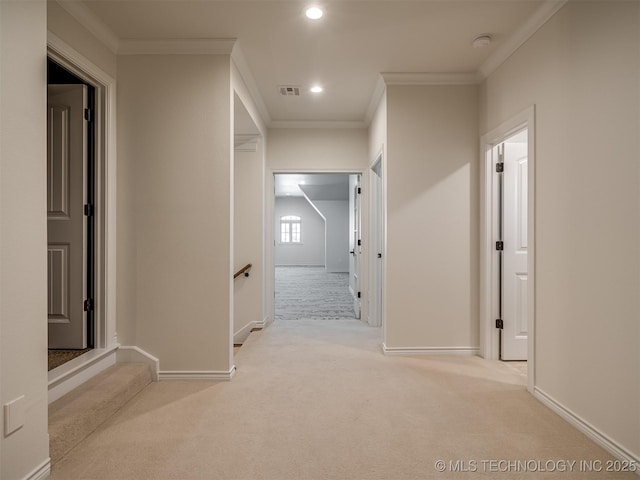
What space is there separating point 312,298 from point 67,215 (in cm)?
482

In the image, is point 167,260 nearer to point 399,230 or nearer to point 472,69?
point 399,230

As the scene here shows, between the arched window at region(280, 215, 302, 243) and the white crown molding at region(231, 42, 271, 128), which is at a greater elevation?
the white crown molding at region(231, 42, 271, 128)

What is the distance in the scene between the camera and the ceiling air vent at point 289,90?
3797 mm

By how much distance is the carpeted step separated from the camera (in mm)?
1957

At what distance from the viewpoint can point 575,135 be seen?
2.23 metres

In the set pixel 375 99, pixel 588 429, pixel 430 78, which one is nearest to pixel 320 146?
pixel 375 99

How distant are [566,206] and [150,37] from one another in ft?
9.95

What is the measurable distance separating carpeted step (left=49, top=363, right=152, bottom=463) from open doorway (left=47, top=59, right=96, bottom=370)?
0.35 m

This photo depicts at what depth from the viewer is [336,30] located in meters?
2.76

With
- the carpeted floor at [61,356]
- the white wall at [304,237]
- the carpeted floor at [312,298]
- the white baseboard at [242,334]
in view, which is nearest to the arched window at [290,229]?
the white wall at [304,237]

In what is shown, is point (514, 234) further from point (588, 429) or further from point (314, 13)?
point (314, 13)

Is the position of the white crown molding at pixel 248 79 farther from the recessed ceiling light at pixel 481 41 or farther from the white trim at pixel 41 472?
the white trim at pixel 41 472

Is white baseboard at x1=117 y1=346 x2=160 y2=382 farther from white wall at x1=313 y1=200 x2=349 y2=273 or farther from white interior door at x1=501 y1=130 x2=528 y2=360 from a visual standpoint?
white wall at x1=313 y1=200 x2=349 y2=273

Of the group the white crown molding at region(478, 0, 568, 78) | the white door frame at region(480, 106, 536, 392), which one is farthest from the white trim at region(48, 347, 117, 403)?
the white crown molding at region(478, 0, 568, 78)
